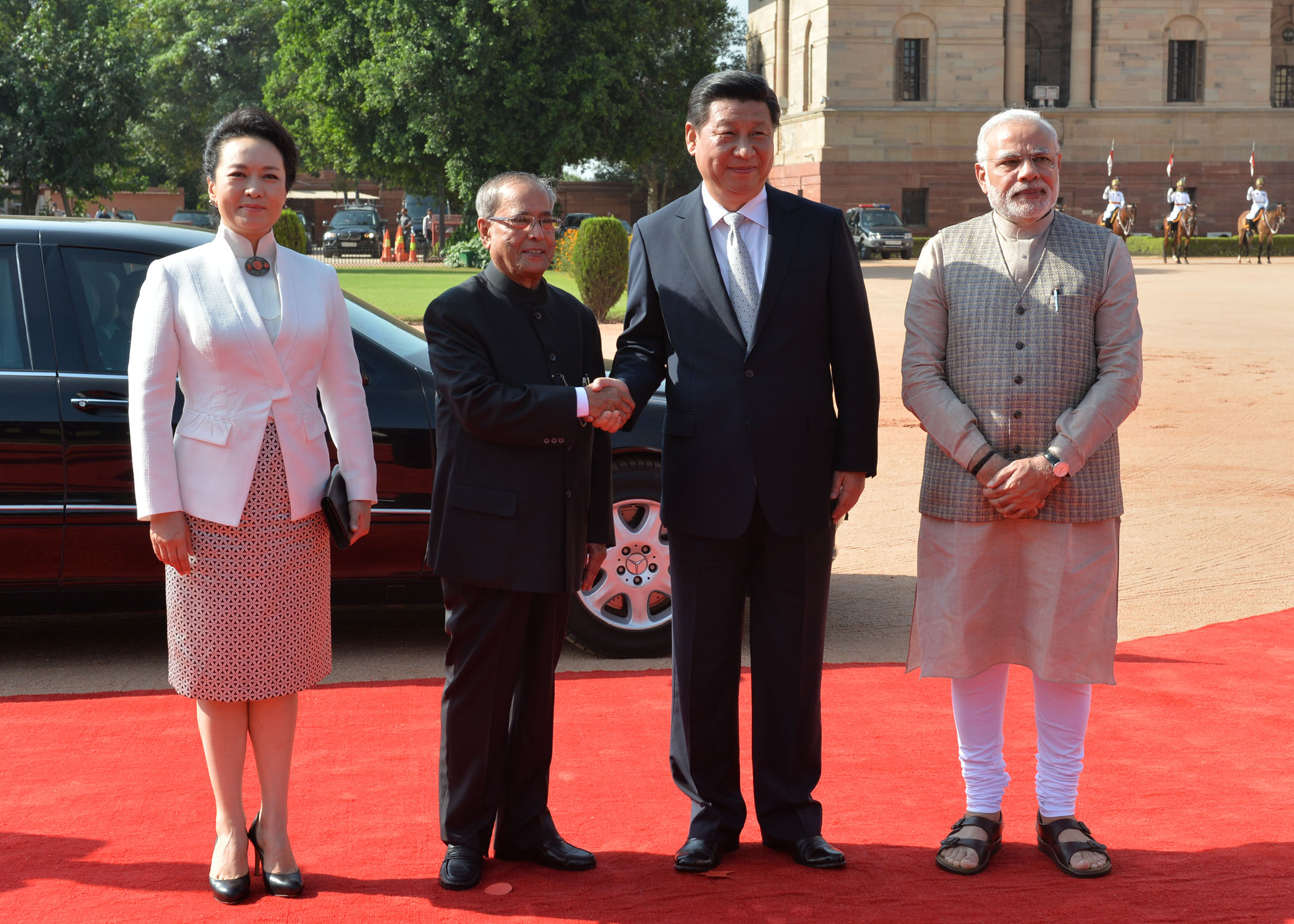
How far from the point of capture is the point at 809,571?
381 cm

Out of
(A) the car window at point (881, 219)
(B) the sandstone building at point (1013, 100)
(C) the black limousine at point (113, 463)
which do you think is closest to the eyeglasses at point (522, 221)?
(C) the black limousine at point (113, 463)

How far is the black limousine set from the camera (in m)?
5.32

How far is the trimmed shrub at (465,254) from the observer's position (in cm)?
3850

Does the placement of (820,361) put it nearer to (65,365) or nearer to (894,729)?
(894,729)

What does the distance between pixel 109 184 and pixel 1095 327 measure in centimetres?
5046

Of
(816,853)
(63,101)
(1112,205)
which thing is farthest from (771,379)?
(63,101)

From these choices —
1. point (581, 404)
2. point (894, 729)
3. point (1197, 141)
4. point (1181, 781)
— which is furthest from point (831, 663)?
point (1197, 141)

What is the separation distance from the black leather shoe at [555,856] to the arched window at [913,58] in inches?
2012

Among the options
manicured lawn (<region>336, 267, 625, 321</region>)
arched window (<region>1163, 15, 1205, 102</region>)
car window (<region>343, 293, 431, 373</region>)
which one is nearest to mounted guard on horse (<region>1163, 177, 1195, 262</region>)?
arched window (<region>1163, 15, 1205, 102</region>)

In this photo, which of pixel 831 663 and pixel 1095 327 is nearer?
pixel 1095 327

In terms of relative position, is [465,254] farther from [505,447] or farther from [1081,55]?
[505,447]

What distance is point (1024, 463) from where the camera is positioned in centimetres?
365

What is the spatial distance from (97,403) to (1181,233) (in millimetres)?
40058

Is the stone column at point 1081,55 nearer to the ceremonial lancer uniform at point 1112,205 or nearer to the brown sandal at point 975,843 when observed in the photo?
the ceremonial lancer uniform at point 1112,205
